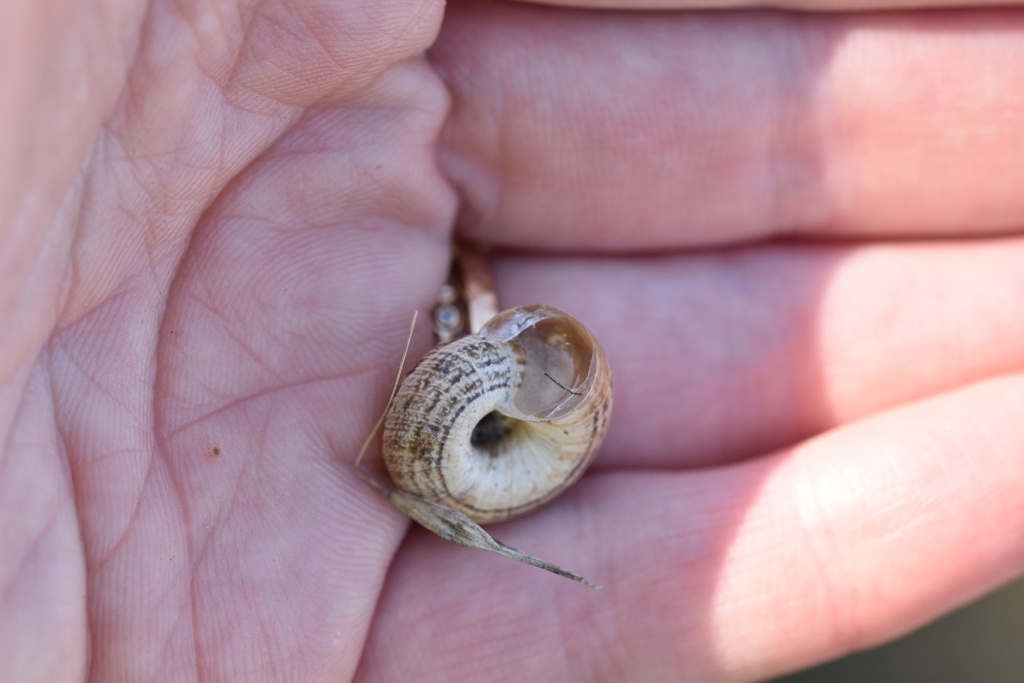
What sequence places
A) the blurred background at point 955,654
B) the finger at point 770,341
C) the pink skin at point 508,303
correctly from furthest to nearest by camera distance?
the blurred background at point 955,654 → the finger at point 770,341 → the pink skin at point 508,303

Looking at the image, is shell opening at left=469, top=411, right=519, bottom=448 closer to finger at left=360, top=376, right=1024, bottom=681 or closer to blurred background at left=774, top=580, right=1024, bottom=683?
finger at left=360, top=376, right=1024, bottom=681

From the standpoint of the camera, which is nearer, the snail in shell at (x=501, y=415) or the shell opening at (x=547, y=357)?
the snail in shell at (x=501, y=415)

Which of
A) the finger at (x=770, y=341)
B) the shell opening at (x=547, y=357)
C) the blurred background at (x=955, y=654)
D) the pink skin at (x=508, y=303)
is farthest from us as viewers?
the blurred background at (x=955, y=654)

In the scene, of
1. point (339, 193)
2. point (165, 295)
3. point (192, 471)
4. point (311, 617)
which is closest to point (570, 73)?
point (339, 193)

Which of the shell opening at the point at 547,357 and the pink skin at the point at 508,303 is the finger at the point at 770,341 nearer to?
the pink skin at the point at 508,303

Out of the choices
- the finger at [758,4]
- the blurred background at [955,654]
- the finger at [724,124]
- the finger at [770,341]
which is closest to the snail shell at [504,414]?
the finger at [770,341]

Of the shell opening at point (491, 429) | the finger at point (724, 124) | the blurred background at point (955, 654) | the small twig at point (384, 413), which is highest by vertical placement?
the finger at point (724, 124)
